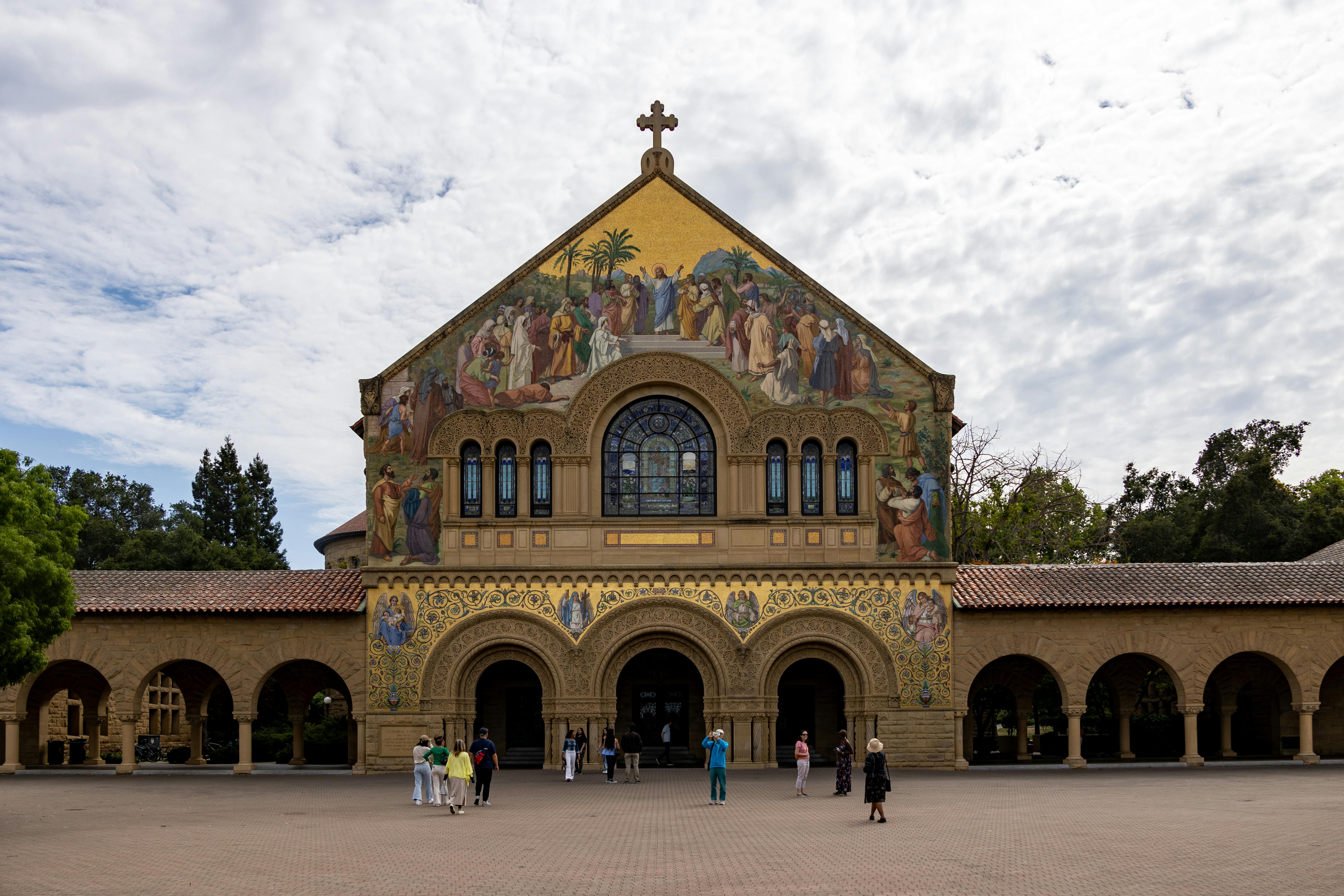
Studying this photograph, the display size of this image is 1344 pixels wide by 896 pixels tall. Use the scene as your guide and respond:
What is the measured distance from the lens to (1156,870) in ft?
48.9

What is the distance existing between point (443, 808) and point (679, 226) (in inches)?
635

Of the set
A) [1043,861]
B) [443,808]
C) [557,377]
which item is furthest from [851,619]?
[1043,861]

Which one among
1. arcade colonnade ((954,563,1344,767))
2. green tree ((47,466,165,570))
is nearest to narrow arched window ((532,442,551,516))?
arcade colonnade ((954,563,1344,767))

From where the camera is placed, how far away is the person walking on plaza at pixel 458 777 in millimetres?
22766

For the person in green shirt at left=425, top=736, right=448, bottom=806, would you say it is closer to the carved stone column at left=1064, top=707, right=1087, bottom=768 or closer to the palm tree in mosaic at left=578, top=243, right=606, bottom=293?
the palm tree in mosaic at left=578, top=243, right=606, bottom=293

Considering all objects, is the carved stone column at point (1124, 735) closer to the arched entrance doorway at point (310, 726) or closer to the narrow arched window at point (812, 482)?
the narrow arched window at point (812, 482)

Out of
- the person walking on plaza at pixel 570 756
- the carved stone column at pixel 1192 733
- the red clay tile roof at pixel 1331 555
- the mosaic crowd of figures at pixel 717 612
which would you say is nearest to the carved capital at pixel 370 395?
the mosaic crowd of figures at pixel 717 612

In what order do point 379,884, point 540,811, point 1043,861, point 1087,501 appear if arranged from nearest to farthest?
1. point 379,884
2. point 1043,861
3. point 540,811
4. point 1087,501

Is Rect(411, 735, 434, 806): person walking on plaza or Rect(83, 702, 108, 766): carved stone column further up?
Rect(411, 735, 434, 806): person walking on plaza

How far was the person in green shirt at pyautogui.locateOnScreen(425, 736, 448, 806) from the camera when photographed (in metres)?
24.0

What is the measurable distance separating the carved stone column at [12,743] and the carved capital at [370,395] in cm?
1170

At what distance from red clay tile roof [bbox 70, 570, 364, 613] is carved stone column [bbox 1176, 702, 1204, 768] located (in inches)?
822

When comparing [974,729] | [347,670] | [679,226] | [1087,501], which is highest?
[679,226]

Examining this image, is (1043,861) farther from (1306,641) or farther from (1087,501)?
(1087,501)
